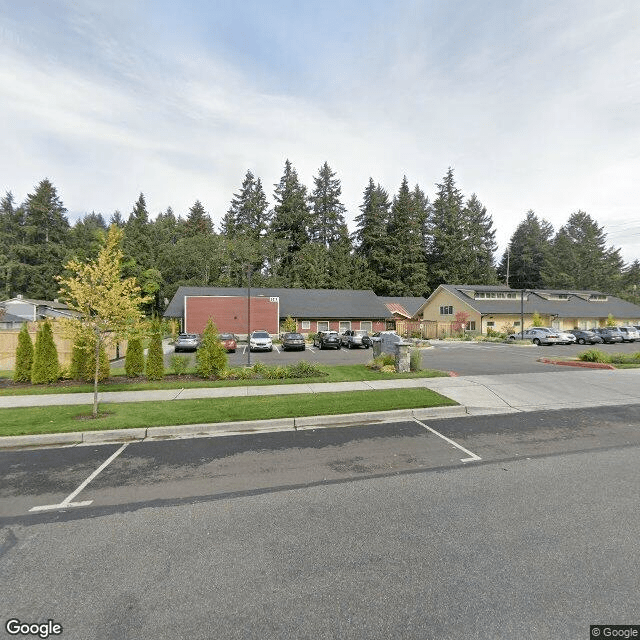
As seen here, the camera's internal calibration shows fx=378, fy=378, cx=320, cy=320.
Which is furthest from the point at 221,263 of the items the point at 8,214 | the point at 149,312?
the point at 8,214

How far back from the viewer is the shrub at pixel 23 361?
13422 millimetres

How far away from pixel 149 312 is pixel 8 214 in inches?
1506

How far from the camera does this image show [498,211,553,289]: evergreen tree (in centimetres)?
8488

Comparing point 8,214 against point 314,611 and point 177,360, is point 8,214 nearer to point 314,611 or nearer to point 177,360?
point 177,360

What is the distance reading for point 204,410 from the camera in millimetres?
9555

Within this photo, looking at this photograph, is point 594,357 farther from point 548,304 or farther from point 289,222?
point 289,222

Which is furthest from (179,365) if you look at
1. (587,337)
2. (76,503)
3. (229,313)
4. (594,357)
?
(587,337)

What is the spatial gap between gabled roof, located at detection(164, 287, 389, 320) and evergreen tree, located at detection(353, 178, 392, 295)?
18.6 m

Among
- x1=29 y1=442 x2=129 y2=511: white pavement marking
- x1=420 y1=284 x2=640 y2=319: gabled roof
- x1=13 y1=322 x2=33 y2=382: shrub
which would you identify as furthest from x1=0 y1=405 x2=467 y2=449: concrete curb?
x1=420 y1=284 x2=640 y2=319: gabled roof

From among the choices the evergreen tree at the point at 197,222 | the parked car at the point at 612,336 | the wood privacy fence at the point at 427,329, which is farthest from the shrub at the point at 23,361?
the evergreen tree at the point at 197,222

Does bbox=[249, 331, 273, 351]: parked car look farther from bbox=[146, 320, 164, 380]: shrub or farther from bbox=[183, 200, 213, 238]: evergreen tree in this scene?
bbox=[183, 200, 213, 238]: evergreen tree

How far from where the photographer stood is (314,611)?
3.13 m

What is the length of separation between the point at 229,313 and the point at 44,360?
29.3 m

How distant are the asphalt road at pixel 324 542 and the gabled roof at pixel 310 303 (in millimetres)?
37680
